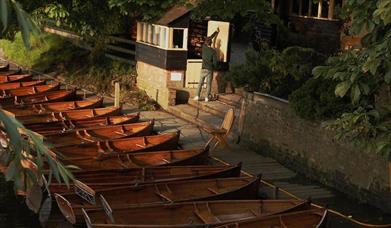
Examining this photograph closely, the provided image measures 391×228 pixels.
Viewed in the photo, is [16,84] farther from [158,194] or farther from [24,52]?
[158,194]

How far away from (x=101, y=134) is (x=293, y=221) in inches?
236

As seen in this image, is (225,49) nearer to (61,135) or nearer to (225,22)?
(225,22)

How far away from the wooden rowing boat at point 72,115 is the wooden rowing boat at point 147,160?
10.7ft

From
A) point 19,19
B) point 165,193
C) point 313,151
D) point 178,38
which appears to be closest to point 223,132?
point 313,151

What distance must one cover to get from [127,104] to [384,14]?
13227 mm

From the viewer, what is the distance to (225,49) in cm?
1716

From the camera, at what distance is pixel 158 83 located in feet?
57.7

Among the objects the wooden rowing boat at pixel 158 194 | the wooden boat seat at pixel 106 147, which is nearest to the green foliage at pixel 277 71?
the wooden boat seat at pixel 106 147

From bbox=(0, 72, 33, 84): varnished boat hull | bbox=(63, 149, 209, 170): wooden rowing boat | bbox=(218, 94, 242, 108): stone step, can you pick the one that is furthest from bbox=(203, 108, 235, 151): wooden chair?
bbox=(0, 72, 33, 84): varnished boat hull

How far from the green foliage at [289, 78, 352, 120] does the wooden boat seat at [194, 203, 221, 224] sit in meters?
3.44

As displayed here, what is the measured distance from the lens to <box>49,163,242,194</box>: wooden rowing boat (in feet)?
31.9

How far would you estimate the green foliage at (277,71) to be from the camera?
1308 cm

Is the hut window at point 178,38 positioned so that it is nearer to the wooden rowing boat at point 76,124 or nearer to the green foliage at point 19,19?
the wooden rowing boat at point 76,124

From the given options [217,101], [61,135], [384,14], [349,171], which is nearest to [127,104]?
[217,101]
